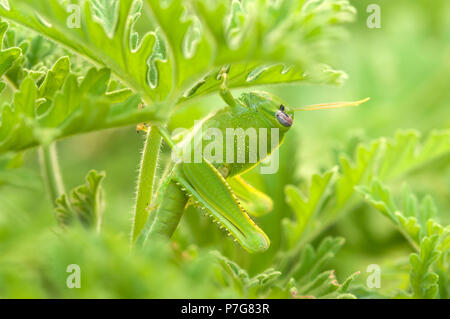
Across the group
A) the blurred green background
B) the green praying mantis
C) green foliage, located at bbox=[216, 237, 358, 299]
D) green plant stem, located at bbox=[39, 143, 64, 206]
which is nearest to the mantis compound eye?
the green praying mantis

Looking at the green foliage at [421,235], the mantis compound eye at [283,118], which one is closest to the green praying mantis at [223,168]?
the mantis compound eye at [283,118]

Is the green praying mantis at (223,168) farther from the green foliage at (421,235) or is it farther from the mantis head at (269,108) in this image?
the green foliage at (421,235)

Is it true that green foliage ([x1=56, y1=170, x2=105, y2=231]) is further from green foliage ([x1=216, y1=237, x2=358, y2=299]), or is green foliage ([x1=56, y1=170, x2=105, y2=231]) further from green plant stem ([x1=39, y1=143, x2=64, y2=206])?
green foliage ([x1=216, y1=237, x2=358, y2=299])

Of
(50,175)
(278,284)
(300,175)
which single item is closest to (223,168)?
(278,284)

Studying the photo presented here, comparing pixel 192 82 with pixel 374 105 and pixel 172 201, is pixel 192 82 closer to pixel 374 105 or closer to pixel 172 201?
pixel 172 201
